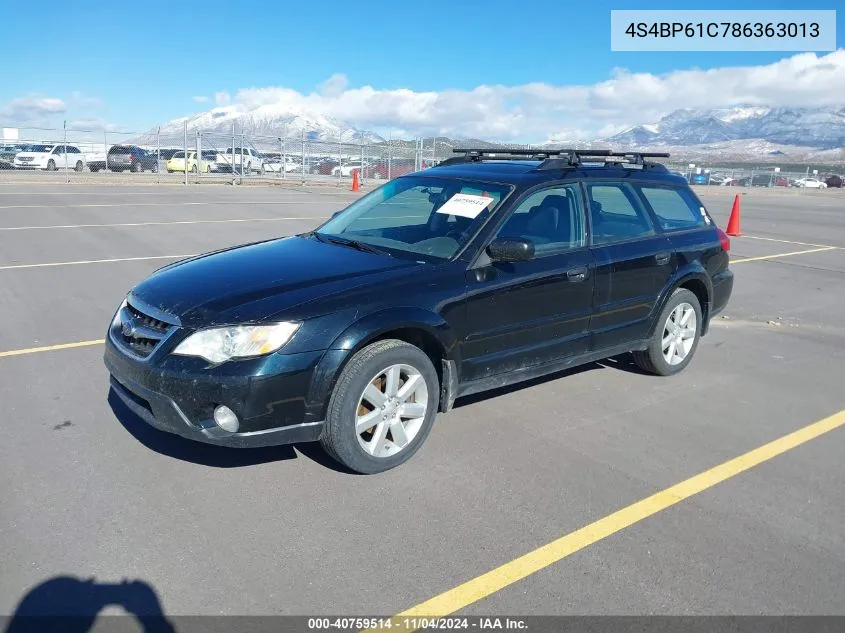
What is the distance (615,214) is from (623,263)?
1.36 ft

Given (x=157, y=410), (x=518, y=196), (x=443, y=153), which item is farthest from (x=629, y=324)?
(x=443, y=153)

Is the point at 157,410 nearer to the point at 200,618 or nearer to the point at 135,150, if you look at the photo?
the point at 200,618

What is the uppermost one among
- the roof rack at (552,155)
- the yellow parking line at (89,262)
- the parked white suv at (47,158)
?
the parked white suv at (47,158)

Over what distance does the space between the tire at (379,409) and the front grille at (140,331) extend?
37.9 inches

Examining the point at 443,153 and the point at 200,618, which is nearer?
the point at 200,618

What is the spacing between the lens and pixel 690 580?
314cm

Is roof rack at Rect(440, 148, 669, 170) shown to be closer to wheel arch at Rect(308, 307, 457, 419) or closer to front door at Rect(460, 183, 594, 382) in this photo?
front door at Rect(460, 183, 594, 382)

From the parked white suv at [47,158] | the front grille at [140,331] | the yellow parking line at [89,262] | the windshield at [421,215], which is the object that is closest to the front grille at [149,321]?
the front grille at [140,331]

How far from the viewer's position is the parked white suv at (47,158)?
111ft

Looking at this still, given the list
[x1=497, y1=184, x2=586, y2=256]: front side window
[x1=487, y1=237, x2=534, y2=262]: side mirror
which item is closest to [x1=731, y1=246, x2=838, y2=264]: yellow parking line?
[x1=497, y1=184, x2=586, y2=256]: front side window

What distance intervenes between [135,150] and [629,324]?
115 ft

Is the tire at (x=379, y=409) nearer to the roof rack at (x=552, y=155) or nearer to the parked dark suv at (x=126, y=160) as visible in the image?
the roof rack at (x=552, y=155)

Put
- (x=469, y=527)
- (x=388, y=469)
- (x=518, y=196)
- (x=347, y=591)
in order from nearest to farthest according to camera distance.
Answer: (x=347, y=591) → (x=469, y=527) → (x=388, y=469) → (x=518, y=196)

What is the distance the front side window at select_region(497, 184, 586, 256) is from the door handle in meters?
0.15
